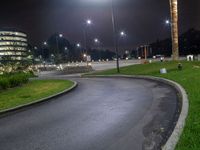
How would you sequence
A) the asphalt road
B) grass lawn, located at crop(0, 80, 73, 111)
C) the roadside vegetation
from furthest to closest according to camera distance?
the roadside vegetation → grass lawn, located at crop(0, 80, 73, 111) → the asphalt road

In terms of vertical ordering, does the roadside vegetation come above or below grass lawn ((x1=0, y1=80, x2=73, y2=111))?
above

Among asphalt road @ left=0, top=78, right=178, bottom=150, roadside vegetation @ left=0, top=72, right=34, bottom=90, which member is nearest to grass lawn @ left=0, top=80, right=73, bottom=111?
roadside vegetation @ left=0, top=72, right=34, bottom=90

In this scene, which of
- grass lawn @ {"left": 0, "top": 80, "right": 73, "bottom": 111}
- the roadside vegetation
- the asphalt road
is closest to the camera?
the asphalt road

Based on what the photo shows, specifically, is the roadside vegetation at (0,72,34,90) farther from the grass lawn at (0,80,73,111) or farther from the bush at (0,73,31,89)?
the grass lawn at (0,80,73,111)

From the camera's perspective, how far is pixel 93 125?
9055 millimetres

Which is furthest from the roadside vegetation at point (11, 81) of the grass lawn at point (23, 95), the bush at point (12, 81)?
the grass lawn at point (23, 95)

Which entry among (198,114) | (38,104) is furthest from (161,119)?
(38,104)

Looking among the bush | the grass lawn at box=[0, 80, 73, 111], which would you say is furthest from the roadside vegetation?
the grass lawn at box=[0, 80, 73, 111]

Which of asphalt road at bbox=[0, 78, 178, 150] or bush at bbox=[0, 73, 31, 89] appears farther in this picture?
bush at bbox=[0, 73, 31, 89]

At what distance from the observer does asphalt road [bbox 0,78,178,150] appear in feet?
23.7

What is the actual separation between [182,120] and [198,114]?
683mm

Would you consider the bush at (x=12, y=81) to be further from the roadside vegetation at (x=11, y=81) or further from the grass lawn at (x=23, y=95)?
the grass lawn at (x=23, y=95)

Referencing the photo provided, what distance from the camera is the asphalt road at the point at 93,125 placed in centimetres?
722

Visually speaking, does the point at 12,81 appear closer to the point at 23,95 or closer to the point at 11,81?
the point at 11,81
